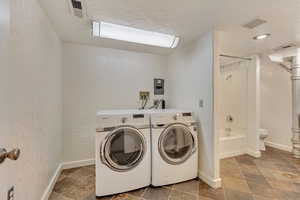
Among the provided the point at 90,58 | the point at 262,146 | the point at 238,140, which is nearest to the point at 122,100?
the point at 90,58

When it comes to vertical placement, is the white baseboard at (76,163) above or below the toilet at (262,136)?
below

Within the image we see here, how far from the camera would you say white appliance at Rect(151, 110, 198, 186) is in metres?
2.06

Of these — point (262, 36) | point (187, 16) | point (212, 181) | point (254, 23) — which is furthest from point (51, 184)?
point (262, 36)

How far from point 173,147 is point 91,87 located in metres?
1.82

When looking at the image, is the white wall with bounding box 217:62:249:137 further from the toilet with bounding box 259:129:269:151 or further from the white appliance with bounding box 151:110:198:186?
the white appliance with bounding box 151:110:198:186

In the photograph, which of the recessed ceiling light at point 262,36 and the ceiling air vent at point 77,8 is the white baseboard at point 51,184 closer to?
the ceiling air vent at point 77,8

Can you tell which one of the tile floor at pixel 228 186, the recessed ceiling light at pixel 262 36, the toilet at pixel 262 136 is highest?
the recessed ceiling light at pixel 262 36

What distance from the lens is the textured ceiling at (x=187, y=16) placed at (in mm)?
1536

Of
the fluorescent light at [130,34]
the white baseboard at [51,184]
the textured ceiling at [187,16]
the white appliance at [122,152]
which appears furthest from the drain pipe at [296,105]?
the white baseboard at [51,184]

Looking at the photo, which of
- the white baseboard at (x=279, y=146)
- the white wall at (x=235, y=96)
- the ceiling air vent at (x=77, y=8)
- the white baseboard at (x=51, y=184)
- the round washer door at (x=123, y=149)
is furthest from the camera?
the white wall at (x=235, y=96)

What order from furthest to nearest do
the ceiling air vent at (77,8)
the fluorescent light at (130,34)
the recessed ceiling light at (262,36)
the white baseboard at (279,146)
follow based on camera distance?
the white baseboard at (279,146) < the recessed ceiling light at (262,36) < the fluorescent light at (130,34) < the ceiling air vent at (77,8)

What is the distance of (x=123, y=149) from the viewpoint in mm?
1970

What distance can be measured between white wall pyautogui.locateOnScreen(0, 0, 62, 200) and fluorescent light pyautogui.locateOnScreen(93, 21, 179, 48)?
0.63m

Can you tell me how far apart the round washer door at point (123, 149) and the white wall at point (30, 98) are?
0.68m
